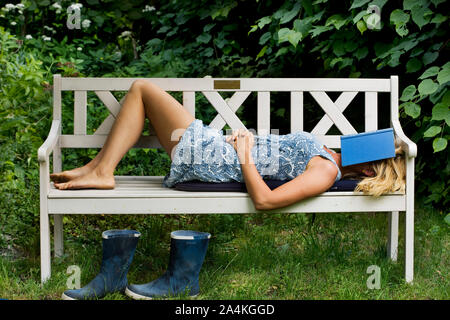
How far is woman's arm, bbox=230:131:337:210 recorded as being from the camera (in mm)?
2754

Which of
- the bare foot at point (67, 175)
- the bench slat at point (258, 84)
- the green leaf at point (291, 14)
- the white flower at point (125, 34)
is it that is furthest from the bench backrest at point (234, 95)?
the white flower at point (125, 34)

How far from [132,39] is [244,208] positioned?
378 cm

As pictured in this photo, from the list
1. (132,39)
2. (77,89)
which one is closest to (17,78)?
(77,89)

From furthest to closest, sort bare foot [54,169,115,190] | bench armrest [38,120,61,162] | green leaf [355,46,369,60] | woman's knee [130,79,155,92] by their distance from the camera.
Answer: green leaf [355,46,369,60] < woman's knee [130,79,155,92] < bare foot [54,169,115,190] < bench armrest [38,120,61,162]

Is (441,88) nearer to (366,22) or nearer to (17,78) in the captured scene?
(366,22)

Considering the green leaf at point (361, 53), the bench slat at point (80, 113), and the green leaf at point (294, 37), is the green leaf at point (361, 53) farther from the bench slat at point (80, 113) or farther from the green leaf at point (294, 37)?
the bench slat at point (80, 113)

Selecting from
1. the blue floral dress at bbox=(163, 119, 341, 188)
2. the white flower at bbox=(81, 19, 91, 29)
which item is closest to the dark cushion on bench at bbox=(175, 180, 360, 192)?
the blue floral dress at bbox=(163, 119, 341, 188)

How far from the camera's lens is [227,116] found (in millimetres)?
3400

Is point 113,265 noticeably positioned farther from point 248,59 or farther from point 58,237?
point 248,59

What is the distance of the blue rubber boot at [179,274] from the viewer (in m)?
2.68

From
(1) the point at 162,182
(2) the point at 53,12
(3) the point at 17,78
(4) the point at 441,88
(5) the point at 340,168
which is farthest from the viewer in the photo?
(2) the point at 53,12

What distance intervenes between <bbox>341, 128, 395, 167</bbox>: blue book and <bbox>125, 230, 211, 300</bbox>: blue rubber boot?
2.66 ft

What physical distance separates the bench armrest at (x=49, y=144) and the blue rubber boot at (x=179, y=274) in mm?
692

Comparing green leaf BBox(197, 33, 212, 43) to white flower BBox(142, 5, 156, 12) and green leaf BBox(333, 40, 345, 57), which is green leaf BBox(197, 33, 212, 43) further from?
green leaf BBox(333, 40, 345, 57)
